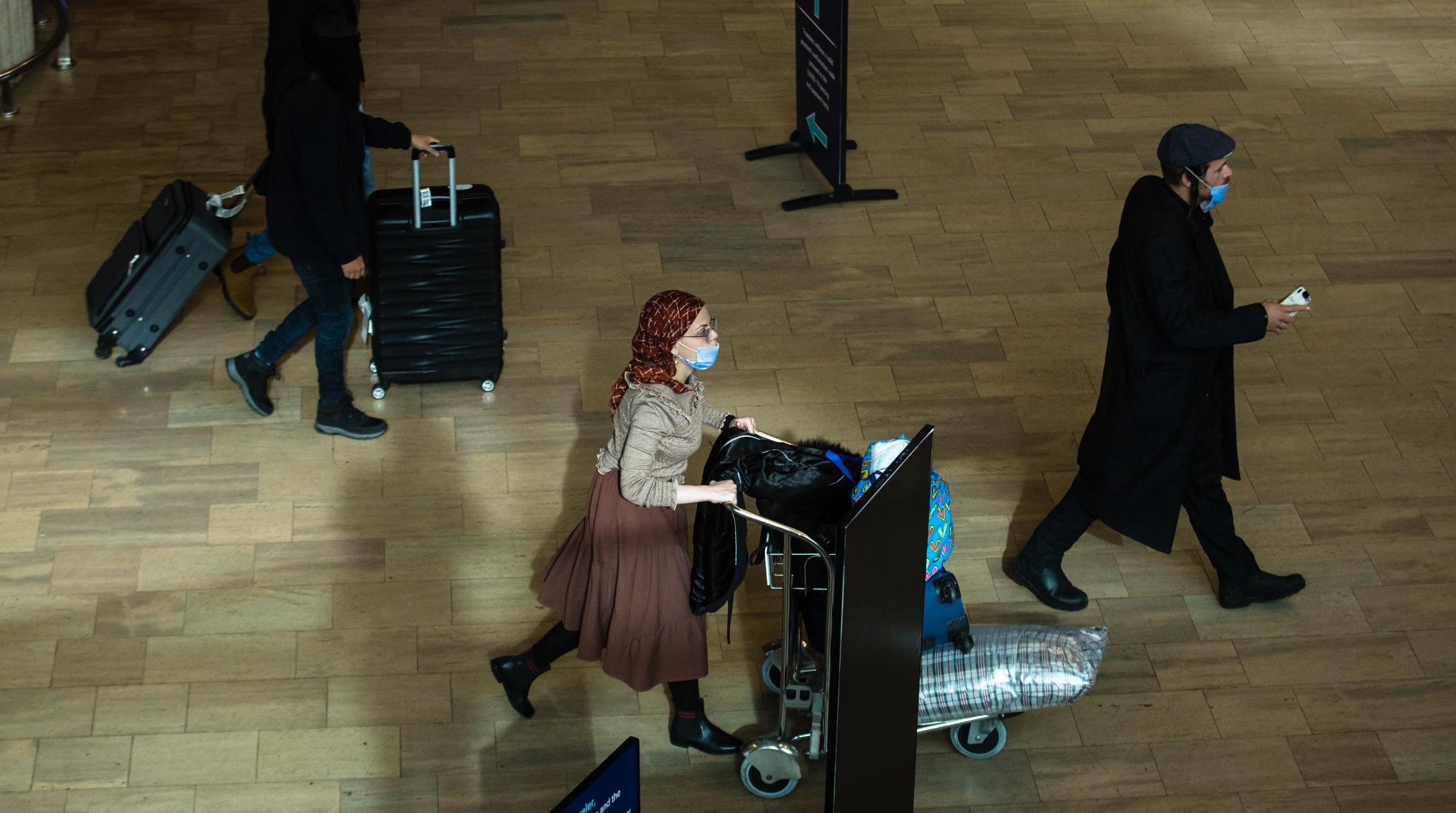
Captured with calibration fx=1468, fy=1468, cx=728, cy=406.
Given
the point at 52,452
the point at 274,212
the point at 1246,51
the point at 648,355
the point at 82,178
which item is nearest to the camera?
the point at 648,355

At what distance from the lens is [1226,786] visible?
177 inches

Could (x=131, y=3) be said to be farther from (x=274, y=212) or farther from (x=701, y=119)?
(x=274, y=212)

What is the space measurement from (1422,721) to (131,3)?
7747 mm

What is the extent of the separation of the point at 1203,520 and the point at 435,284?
2.96 meters

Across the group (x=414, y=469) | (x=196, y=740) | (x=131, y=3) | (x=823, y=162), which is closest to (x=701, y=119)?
(x=823, y=162)

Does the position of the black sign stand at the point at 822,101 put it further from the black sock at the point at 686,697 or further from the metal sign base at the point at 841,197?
the black sock at the point at 686,697

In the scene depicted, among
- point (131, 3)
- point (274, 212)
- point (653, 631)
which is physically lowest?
point (131, 3)

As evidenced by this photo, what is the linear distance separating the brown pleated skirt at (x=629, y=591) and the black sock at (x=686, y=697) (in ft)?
0.28

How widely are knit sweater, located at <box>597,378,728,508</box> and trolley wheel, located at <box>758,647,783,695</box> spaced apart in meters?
0.91

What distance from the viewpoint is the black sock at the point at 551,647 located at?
14.6ft

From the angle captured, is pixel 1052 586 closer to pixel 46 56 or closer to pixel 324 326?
pixel 324 326

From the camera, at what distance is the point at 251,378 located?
226 inches

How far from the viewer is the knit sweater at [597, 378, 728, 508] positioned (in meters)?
3.91

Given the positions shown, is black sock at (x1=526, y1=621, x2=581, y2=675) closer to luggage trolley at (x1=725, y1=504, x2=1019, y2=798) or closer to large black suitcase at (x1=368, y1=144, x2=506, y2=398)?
luggage trolley at (x1=725, y1=504, x2=1019, y2=798)
